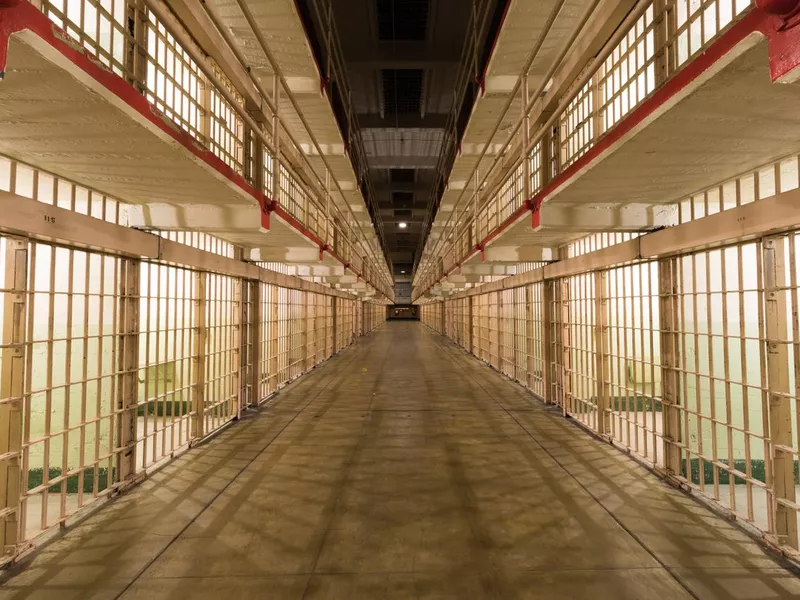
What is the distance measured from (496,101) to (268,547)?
7156mm

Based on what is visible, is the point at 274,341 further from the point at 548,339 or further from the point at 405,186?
the point at 405,186

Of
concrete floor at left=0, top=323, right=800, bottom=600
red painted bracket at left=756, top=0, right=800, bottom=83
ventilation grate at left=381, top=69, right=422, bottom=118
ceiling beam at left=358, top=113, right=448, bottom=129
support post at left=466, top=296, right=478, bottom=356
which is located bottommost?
concrete floor at left=0, top=323, right=800, bottom=600

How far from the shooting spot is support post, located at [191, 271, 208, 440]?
623cm

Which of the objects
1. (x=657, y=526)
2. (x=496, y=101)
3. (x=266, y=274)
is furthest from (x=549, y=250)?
(x=266, y=274)

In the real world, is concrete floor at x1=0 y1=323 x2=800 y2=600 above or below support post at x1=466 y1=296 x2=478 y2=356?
below

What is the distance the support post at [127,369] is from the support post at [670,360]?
6246 millimetres

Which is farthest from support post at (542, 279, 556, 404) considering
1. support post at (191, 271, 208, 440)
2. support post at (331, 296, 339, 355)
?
support post at (331, 296, 339, 355)

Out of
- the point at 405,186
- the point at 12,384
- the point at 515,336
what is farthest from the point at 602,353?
the point at 405,186

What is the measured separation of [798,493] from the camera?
17.6 ft

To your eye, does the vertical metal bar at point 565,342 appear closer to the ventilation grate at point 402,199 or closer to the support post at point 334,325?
the support post at point 334,325

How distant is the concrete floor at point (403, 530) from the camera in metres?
3.02

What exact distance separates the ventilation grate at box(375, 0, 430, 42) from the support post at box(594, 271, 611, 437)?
23.5 feet

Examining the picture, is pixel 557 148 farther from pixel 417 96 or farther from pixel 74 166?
pixel 417 96

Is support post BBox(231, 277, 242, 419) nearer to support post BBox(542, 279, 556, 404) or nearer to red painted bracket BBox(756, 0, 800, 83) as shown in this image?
support post BBox(542, 279, 556, 404)
